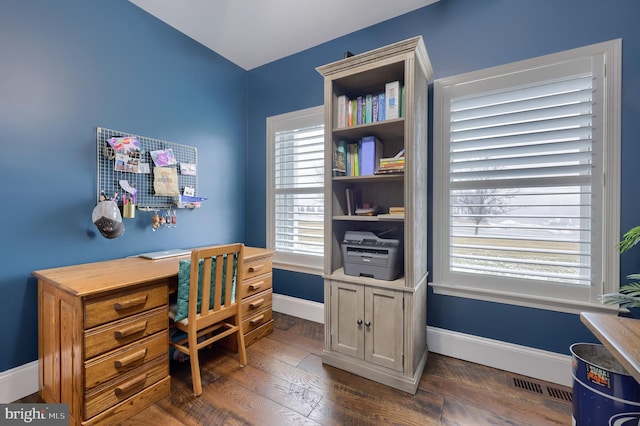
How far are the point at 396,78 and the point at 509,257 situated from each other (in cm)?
154

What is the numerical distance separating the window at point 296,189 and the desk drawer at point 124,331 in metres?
1.43

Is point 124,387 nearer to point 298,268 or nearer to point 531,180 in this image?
point 298,268

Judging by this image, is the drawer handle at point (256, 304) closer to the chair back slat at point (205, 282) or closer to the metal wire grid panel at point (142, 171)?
the chair back slat at point (205, 282)

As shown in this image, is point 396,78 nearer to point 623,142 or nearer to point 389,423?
point 623,142

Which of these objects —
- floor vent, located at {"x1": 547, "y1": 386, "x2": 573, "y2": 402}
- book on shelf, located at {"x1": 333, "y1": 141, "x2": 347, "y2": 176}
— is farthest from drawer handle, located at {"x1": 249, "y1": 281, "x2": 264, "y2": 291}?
floor vent, located at {"x1": 547, "y1": 386, "x2": 573, "y2": 402}

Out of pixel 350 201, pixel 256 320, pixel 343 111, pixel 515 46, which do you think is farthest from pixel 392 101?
pixel 256 320

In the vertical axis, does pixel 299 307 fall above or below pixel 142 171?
below

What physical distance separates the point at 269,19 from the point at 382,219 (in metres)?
2.00

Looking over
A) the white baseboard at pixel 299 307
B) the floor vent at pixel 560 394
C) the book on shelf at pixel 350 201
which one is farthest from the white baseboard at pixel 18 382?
the floor vent at pixel 560 394

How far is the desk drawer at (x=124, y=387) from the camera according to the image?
1373mm

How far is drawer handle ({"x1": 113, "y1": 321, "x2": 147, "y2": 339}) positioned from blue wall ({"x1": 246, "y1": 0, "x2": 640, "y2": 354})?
6.69 feet

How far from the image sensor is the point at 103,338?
1.41m

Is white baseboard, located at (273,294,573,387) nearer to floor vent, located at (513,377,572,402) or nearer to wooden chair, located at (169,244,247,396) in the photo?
floor vent, located at (513,377,572,402)

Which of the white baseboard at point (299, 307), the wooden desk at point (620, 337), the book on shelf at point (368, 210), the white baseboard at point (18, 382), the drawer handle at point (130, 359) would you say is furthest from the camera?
the white baseboard at point (299, 307)
